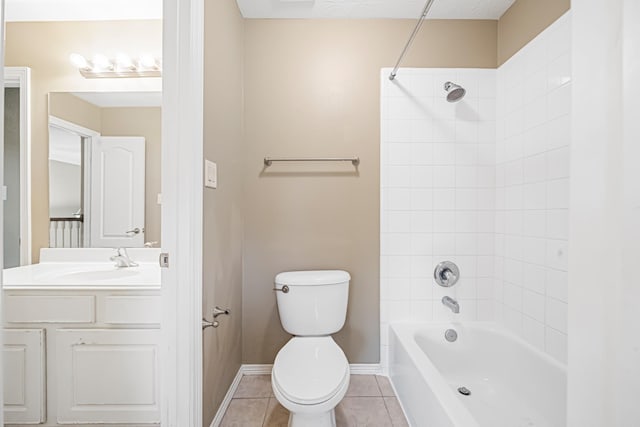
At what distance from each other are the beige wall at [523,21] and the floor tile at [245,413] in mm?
2566

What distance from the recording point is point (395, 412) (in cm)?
163

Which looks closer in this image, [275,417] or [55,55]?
[275,417]

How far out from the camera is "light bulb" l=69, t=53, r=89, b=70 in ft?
5.85

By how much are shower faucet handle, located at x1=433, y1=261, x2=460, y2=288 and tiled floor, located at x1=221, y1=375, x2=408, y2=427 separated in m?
0.73

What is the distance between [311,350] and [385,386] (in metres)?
0.66

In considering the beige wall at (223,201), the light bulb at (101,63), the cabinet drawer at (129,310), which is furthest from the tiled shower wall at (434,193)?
the light bulb at (101,63)

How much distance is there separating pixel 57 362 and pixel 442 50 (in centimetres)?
282

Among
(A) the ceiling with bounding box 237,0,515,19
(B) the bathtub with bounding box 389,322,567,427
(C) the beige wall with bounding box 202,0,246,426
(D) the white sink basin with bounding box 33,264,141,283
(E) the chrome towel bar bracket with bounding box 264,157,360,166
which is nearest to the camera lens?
(B) the bathtub with bounding box 389,322,567,427

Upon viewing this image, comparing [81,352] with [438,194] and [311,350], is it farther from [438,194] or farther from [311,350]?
[438,194]

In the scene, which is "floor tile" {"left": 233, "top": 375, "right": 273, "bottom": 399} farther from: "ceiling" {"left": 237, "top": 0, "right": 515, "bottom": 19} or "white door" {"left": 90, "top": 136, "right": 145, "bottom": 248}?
"ceiling" {"left": 237, "top": 0, "right": 515, "bottom": 19}

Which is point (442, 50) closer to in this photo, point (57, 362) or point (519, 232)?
point (519, 232)

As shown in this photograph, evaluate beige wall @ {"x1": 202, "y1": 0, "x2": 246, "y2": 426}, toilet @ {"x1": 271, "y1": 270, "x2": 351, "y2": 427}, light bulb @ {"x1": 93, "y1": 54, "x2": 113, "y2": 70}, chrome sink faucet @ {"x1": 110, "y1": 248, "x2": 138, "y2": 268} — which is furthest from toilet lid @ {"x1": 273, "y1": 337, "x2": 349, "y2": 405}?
light bulb @ {"x1": 93, "y1": 54, "x2": 113, "y2": 70}

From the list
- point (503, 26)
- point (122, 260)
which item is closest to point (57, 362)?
point (122, 260)

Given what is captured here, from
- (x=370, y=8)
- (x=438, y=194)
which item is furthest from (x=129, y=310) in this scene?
(x=370, y=8)
